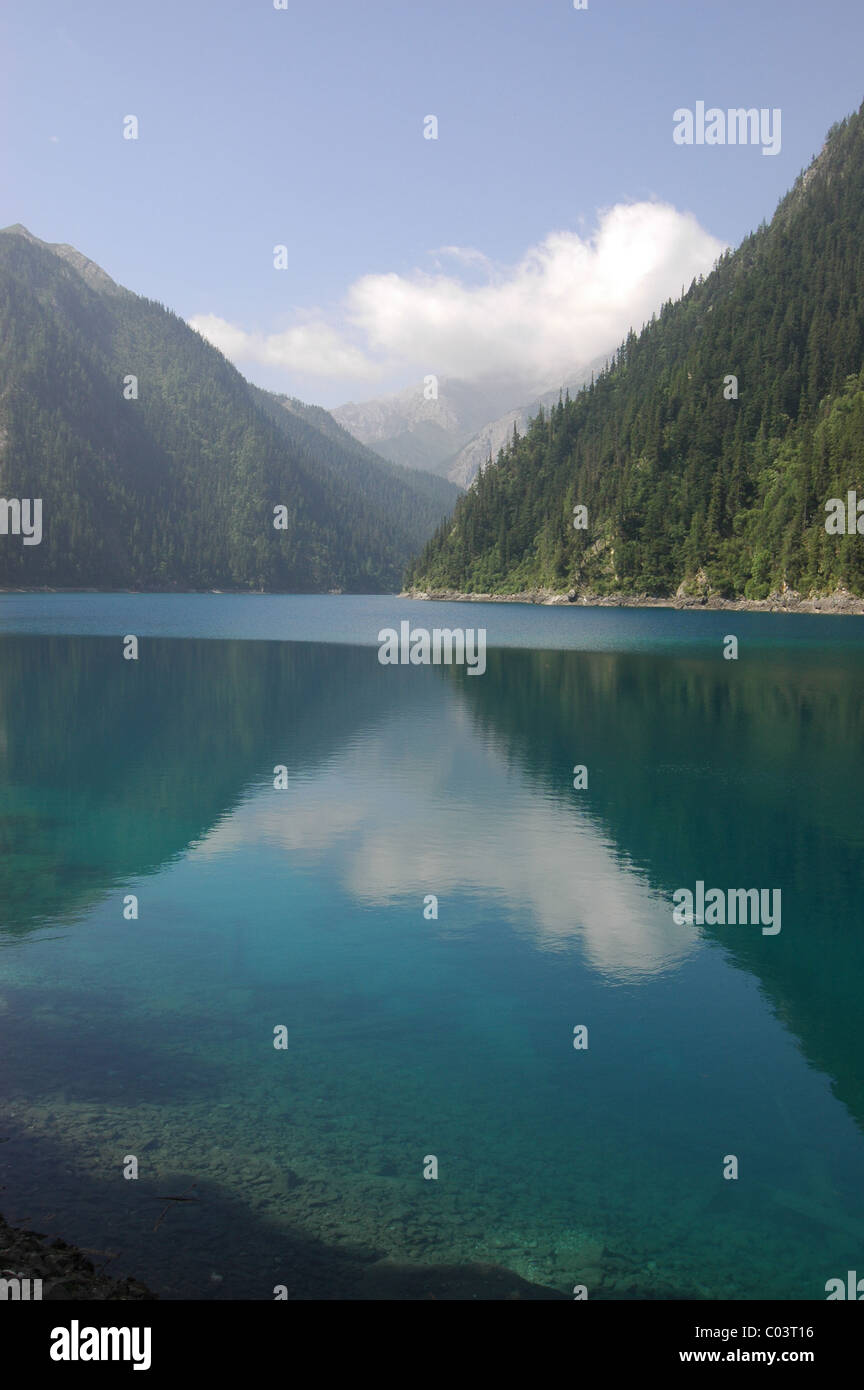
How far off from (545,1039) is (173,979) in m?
7.65

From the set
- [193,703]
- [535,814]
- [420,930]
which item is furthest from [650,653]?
[420,930]

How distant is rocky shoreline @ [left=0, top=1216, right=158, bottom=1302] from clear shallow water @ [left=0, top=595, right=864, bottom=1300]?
46 centimetres

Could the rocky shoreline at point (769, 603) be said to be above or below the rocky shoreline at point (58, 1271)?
above

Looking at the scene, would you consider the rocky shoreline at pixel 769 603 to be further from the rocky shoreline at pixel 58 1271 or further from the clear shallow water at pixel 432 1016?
the rocky shoreline at pixel 58 1271

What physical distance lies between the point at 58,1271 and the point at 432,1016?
8.46 meters

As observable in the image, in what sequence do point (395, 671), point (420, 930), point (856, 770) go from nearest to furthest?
point (420, 930) < point (856, 770) < point (395, 671)

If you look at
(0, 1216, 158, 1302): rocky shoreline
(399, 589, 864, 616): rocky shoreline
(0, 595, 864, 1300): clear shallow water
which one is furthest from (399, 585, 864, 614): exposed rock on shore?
(0, 1216, 158, 1302): rocky shoreline

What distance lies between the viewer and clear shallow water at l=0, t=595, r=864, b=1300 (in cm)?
1070

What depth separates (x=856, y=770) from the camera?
3797 cm

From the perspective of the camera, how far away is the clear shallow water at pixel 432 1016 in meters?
10.7

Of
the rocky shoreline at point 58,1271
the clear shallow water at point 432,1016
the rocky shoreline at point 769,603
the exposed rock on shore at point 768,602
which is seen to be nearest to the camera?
the rocky shoreline at point 58,1271

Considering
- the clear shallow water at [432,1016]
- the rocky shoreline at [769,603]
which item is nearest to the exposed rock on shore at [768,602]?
the rocky shoreline at [769,603]

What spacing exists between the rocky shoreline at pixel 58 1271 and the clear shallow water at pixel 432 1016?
46cm
